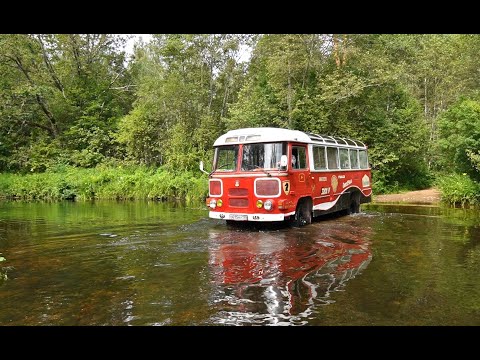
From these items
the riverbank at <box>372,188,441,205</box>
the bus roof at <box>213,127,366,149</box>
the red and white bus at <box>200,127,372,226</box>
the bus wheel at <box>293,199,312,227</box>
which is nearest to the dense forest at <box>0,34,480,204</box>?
the riverbank at <box>372,188,441,205</box>

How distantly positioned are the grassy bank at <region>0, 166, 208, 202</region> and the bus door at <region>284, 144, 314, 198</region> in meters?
13.0

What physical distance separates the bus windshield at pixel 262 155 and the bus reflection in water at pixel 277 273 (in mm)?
2046

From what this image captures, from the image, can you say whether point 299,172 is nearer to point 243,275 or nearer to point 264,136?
point 264,136

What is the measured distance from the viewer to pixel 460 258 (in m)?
9.07

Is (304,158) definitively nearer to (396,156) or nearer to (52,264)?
(52,264)

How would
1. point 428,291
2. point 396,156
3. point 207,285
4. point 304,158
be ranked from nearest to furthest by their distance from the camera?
point 428,291, point 207,285, point 304,158, point 396,156

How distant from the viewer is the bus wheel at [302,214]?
44.4 feet

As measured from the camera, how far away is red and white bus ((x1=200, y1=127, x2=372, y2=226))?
12430 mm

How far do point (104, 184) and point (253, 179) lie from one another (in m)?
18.9

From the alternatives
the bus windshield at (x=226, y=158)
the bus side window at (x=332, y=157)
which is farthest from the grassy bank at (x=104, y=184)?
the bus windshield at (x=226, y=158)
